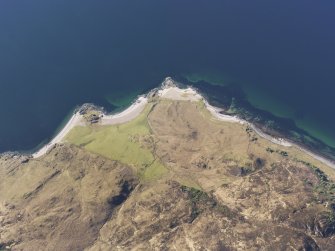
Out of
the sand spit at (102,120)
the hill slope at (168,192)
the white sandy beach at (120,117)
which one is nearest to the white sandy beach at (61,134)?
the sand spit at (102,120)

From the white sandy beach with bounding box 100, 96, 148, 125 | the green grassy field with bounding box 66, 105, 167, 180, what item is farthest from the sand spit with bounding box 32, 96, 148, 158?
the green grassy field with bounding box 66, 105, 167, 180

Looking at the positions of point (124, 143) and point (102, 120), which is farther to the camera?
point (102, 120)

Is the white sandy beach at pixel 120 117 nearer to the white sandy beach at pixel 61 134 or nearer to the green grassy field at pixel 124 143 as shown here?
the green grassy field at pixel 124 143

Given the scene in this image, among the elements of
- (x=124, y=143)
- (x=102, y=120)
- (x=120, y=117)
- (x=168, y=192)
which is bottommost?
(x=168, y=192)

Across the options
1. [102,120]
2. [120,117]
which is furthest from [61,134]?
[120,117]

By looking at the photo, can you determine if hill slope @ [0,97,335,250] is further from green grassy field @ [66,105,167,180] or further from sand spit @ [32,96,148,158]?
sand spit @ [32,96,148,158]

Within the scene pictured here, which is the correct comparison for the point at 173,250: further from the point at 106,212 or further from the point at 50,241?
the point at 50,241

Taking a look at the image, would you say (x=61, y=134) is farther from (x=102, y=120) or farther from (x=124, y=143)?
(x=124, y=143)

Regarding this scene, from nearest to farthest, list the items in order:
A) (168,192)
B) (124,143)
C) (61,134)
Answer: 1. (168,192)
2. (124,143)
3. (61,134)
